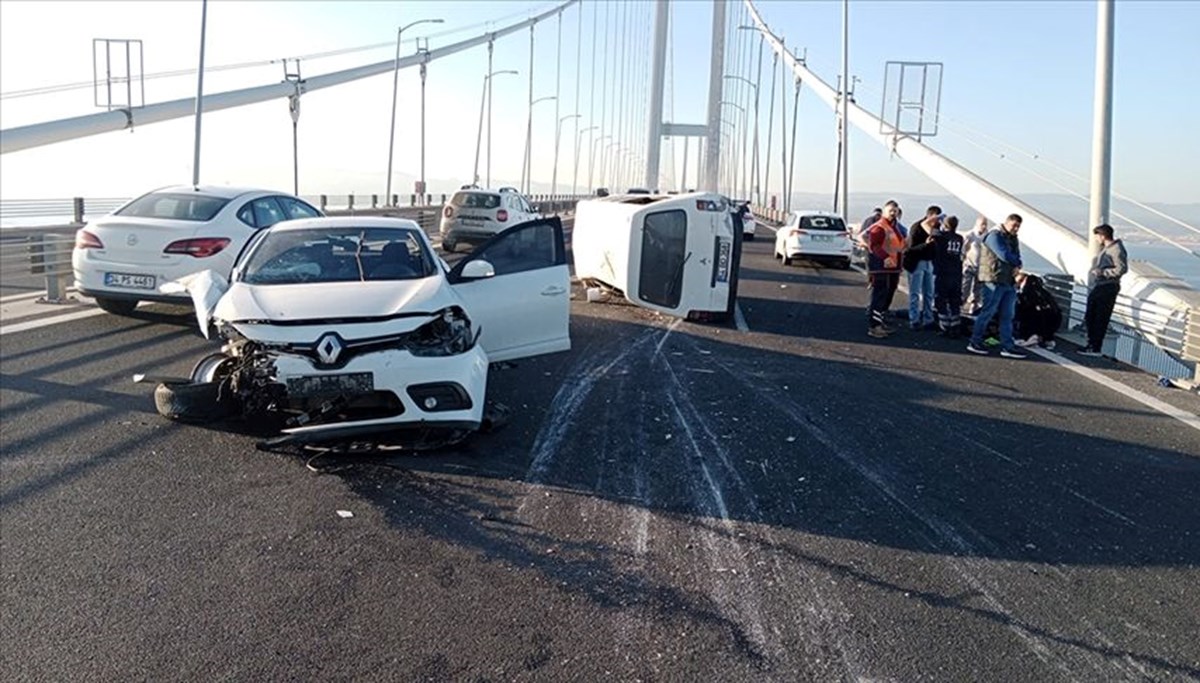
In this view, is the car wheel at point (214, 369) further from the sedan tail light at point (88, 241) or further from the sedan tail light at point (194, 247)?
the sedan tail light at point (88, 241)

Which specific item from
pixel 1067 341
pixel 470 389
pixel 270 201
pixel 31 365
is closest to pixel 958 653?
pixel 470 389

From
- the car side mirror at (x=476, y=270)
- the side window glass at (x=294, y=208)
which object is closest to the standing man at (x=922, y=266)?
the car side mirror at (x=476, y=270)

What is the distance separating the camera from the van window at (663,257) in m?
13.1

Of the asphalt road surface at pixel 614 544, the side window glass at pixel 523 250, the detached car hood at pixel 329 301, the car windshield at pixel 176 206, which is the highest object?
the car windshield at pixel 176 206

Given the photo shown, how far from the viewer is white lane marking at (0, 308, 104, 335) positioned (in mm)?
9883

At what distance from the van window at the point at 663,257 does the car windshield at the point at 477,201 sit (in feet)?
38.1

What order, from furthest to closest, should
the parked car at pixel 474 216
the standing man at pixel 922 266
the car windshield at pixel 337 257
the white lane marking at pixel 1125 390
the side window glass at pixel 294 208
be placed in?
the parked car at pixel 474 216 → the standing man at pixel 922 266 → the side window glass at pixel 294 208 → the white lane marking at pixel 1125 390 → the car windshield at pixel 337 257

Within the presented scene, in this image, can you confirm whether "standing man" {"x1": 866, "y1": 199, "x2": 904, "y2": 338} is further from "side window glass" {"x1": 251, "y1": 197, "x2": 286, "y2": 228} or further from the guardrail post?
the guardrail post

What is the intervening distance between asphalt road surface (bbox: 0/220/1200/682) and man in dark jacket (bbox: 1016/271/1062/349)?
14.4ft

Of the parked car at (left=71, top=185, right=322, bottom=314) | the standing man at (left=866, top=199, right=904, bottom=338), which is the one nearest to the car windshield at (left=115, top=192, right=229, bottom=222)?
the parked car at (left=71, top=185, right=322, bottom=314)

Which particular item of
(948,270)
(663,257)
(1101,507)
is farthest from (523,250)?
(948,270)

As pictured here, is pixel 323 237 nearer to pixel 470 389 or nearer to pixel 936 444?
pixel 470 389

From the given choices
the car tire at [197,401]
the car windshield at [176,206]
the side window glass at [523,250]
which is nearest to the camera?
the car tire at [197,401]

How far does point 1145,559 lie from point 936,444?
216 centimetres
